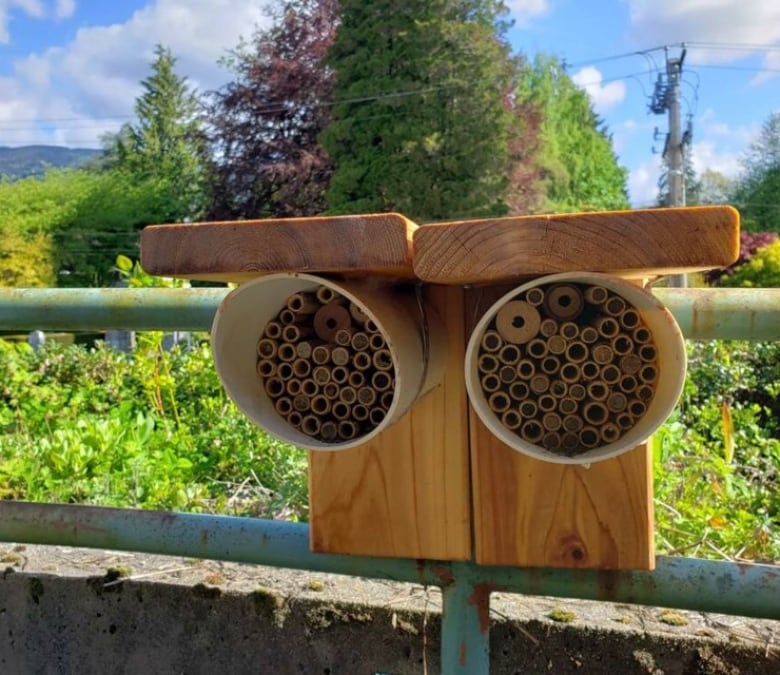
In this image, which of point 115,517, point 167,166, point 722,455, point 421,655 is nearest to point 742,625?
point 421,655

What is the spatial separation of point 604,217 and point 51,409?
3.15m

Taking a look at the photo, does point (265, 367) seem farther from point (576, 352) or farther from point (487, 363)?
point (576, 352)

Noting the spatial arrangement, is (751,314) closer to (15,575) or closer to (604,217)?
(604,217)

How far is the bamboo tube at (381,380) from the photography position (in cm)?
108

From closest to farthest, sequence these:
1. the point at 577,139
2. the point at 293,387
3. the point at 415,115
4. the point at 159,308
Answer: the point at 293,387 → the point at 159,308 → the point at 415,115 → the point at 577,139

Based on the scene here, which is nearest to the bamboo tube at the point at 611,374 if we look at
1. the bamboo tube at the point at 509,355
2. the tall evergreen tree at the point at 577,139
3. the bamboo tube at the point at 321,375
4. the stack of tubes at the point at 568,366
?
the stack of tubes at the point at 568,366

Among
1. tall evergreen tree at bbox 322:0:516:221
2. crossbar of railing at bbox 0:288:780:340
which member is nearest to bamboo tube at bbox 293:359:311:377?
crossbar of railing at bbox 0:288:780:340

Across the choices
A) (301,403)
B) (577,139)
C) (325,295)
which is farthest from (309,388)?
(577,139)

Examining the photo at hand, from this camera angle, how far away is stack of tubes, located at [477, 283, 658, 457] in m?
1.00

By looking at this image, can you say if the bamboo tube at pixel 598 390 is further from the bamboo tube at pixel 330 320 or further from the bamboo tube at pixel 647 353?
the bamboo tube at pixel 330 320

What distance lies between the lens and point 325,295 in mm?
1110

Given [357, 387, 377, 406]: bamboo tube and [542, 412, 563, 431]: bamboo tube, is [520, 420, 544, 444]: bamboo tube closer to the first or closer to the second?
[542, 412, 563, 431]: bamboo tube

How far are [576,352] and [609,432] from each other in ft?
0.34

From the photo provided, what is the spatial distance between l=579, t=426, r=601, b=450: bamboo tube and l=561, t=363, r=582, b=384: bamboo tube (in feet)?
0.21
